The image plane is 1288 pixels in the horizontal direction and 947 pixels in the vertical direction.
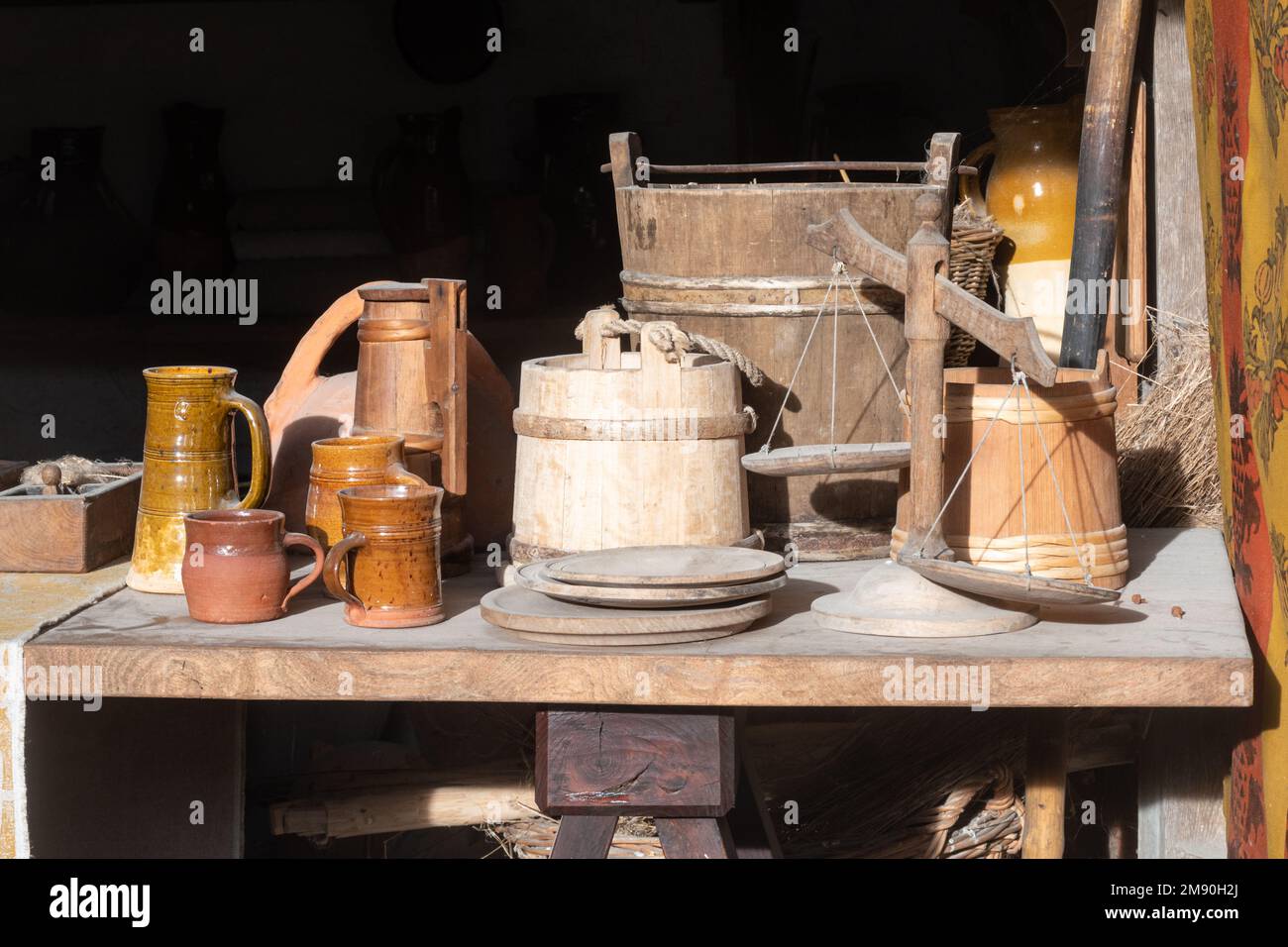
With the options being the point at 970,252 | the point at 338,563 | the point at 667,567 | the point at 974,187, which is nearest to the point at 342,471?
the point at 338,563

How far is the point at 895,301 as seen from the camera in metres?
2.68

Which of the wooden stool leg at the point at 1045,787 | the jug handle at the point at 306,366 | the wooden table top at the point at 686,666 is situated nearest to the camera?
the wooden table top at the point at 686,666

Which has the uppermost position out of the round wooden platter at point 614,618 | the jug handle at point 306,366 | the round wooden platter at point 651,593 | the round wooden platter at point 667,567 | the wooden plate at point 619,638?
the jug handle at point 306,366

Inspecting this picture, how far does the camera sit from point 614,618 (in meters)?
2.12

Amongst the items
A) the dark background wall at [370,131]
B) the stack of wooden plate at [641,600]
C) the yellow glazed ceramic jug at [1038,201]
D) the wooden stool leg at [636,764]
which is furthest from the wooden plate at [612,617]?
the dark background wall at [370,131]

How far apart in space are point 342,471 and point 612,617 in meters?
0.52

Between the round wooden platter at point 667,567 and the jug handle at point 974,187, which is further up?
the jug handle at point 974,187

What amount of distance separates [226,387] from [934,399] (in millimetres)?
1035

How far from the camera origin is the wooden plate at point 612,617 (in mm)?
2121

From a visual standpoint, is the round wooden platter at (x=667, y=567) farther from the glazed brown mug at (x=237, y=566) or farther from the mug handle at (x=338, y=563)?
the glazed brown mug at (x=237, y=566)

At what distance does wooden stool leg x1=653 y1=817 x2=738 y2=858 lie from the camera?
2.20 m

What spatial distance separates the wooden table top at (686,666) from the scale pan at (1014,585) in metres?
0.07

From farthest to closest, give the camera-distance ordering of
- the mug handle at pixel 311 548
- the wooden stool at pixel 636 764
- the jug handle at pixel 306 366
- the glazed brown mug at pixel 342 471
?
the jug handle at pixel 306 366 < the glazed brown mug at pixel 342 471 < the mug handle at pixel 311 548 < the wooden stool at pixel 636 764
